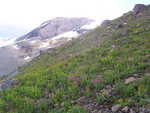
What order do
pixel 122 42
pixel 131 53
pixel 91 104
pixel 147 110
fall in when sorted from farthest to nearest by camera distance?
pixel 122 42
pixel 131 53
pixel 91 104
pixel 147 110

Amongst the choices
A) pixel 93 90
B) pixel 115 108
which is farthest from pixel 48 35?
pixel 115 108

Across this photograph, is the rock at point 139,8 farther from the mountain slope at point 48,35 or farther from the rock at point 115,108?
the mountain slope at point 48,35

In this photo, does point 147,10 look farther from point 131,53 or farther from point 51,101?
point 51,101

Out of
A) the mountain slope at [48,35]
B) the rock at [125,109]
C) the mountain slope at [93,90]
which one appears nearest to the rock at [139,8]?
the mountain slope at [93,90]

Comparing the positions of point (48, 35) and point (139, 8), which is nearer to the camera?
point (139, 8)

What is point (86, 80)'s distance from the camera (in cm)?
925

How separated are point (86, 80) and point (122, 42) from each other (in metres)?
6.83

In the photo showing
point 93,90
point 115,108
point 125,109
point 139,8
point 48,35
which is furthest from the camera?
point 48,35

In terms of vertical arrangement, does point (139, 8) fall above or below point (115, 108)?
above

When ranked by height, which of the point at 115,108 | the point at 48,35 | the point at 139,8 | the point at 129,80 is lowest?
the point at 48,35

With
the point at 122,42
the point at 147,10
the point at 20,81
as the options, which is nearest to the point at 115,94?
the point at 20,81

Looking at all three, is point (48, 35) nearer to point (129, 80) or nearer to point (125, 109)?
point (129, 80)

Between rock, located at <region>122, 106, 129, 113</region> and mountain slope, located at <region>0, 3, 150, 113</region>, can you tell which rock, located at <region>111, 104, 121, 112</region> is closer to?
mountain slope, located at <region>0, 3, 150, 113</region>

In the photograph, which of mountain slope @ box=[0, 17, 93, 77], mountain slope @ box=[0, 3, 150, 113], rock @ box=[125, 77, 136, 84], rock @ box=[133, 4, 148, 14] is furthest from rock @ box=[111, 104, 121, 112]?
mountain slope @ box=[0, 17, 93, 77]
